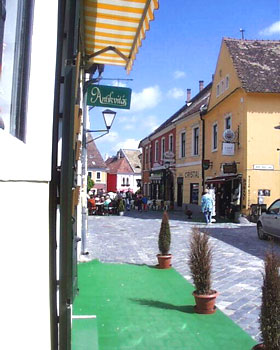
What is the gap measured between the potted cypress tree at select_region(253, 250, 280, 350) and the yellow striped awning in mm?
2449

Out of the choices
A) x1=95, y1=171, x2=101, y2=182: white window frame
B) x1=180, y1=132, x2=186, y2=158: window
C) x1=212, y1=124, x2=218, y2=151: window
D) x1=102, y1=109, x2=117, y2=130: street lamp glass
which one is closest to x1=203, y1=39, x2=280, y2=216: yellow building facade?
x1=212, y1=124, x2=218, y2=151: window

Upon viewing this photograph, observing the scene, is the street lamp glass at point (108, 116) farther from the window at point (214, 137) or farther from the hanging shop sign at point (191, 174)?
the hanging shop sign at point (191, 174)

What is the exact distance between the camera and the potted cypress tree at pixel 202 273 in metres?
5.28

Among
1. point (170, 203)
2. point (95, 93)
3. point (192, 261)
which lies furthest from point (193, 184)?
point (192, 261)

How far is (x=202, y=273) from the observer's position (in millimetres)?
5312

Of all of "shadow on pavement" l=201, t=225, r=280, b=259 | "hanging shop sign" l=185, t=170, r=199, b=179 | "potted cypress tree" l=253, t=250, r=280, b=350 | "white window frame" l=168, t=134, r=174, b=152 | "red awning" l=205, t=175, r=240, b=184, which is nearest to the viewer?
"potted cypress tree" l=253, t=250, r=280, b=350

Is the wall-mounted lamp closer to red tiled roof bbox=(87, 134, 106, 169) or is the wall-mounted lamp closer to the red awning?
the red awning

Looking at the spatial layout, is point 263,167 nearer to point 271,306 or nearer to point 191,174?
point 191,174

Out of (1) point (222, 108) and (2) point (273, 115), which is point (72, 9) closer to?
(2) point (273, 115)

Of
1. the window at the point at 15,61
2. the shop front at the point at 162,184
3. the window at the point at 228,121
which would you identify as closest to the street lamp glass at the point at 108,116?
the window at the point at 15,61

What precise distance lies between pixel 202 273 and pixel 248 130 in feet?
51.0

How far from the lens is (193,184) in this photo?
92.4ft

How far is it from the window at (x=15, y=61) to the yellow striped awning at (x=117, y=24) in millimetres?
2290

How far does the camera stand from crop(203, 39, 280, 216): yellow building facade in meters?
19.8
